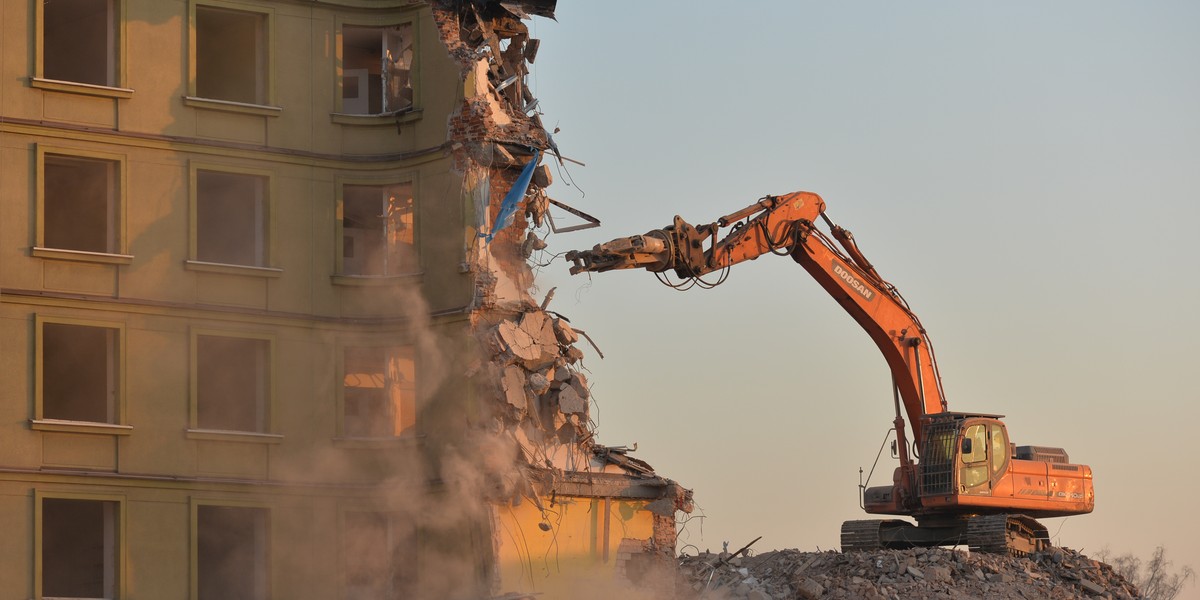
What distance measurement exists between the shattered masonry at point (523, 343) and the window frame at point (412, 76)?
1.13 metres

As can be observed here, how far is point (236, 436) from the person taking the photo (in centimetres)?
2531

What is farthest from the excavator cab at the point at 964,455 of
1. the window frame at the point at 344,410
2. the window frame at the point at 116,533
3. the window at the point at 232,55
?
the window frame at the point at 116,533

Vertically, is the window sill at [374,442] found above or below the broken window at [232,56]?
below

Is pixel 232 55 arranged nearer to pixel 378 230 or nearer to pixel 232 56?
pixel 232 56

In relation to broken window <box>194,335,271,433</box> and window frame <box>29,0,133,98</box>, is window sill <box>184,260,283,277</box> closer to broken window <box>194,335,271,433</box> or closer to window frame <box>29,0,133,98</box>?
broken window <box>194,335,271,433</box>

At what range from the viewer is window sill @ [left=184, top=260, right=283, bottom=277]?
25.6 meters

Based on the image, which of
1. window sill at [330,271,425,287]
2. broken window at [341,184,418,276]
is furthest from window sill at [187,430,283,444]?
broken window at [341,184,418,276]

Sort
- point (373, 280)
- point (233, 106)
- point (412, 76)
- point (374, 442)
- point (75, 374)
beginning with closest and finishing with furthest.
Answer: point (374, 442)
point (233, 106)
point (373, 280)
point (75, 374)
point (412, 76)

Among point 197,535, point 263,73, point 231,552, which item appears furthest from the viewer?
point 263,73

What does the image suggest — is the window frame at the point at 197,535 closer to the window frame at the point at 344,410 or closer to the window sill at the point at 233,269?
the window frame at the point at 344,410

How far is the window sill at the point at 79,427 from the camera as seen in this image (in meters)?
24.1

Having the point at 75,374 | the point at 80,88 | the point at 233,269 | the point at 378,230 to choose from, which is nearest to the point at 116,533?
the point at 75,374

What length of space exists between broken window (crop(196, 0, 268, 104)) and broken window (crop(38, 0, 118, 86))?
1563 millimetres

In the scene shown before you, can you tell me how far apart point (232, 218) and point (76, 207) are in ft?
8.39
